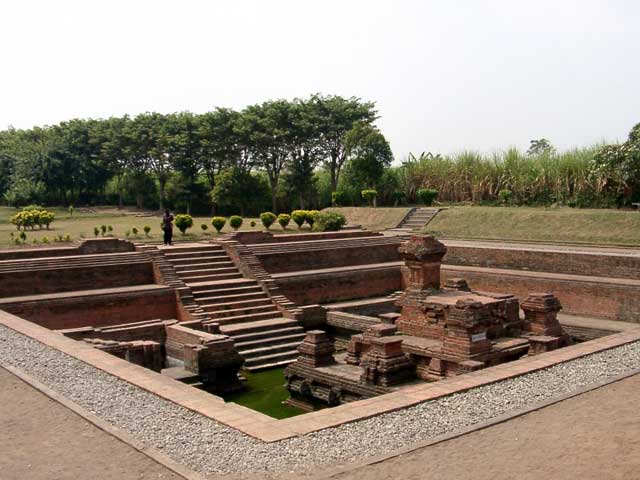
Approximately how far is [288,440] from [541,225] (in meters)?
18.4

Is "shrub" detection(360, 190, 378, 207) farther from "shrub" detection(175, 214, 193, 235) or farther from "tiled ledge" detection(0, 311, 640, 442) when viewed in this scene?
"tiled ledge" detection(0, 311, 640, 442)

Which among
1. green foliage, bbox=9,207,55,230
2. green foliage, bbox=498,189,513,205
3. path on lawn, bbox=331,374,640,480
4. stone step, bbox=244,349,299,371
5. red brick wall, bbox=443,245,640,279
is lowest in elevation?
stone step, bbox=244,349,299,371

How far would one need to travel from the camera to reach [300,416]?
6102mm

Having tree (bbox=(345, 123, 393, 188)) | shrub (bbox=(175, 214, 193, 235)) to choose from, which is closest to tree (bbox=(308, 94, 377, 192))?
tree (bbox=(345, 123, 393, 188))

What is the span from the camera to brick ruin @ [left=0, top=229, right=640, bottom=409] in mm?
10016

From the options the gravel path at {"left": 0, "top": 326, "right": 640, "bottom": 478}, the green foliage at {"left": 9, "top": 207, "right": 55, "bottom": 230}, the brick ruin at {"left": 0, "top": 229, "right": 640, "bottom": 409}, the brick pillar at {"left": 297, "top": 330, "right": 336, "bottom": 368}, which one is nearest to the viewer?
the gravel path at {"left": 0, "top": 326, "right": 640, "bottom": 478}

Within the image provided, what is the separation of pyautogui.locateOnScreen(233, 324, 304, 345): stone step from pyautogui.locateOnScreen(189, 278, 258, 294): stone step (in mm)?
2018

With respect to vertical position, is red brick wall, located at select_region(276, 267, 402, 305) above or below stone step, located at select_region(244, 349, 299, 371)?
above

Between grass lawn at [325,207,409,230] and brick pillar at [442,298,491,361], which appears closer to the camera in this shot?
brick pillar at [442,298,491,361]

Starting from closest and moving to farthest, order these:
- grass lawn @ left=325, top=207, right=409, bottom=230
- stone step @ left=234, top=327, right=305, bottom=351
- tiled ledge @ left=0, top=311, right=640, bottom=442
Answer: tiled ledge @ left=0, top=311, right=640, bottom=442 → stone step @ left=234, top=327, right=305, bottom=351 → grass lawn @ left=325, top=207, right=409, bottom=230

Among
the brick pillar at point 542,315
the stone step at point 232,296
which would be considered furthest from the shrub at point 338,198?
the brick pillar at point 542,315

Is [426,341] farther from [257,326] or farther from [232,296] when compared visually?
[232,296]

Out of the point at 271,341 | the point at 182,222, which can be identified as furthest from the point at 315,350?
the point at 182,222

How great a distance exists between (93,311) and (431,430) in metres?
9.63
